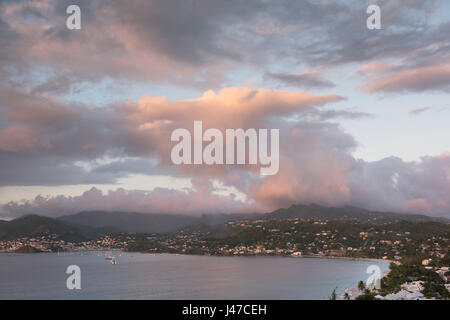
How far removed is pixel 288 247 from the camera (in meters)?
177

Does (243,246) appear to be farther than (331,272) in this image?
Yes

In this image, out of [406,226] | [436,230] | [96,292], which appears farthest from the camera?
[406,226]

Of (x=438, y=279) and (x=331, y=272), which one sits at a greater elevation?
(x=438, y=279)

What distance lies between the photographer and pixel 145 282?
8550cm

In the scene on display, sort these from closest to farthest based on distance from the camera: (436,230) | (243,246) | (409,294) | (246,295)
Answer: (409,294), (246,295), (436,230), (243,246)

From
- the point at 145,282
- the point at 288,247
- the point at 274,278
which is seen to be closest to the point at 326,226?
the point at 288,247

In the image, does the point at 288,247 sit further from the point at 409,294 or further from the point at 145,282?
the point at 409,294

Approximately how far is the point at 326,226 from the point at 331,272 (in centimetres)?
9546

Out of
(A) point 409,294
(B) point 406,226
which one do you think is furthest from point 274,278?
(B) point 406,226
